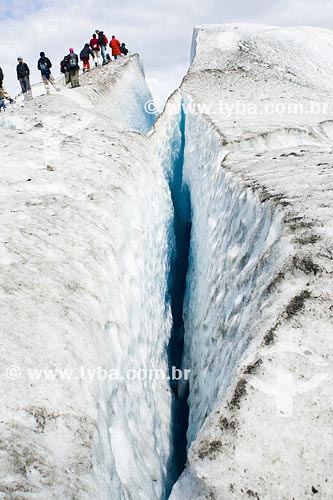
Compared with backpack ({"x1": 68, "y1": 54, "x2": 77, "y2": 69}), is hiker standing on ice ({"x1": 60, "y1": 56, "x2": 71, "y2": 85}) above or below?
below

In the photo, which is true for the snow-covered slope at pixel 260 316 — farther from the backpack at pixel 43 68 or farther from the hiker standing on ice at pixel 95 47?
the hiker standing on ice at pixel 95 47

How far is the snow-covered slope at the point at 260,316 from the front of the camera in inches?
67.4

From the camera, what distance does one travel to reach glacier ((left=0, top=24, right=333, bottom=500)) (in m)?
1.77

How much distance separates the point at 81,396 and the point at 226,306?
1473 mm

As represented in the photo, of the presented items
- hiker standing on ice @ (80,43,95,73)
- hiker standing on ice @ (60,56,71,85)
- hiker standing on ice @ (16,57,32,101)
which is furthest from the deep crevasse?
hiker standing on ice @ (80,43,95,73)

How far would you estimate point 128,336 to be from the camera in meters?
3.28

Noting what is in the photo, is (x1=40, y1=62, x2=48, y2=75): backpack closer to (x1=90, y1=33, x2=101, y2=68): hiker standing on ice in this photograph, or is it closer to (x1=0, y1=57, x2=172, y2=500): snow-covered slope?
(x1=90, y1=33, x2=101, y2=68): hiker standing on ice

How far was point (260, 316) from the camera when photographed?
7.40 feet

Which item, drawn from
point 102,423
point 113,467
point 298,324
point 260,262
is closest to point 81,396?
point 102,423

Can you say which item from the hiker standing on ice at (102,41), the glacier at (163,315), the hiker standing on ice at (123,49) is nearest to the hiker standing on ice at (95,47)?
the hiker standing on ice at (102,41)

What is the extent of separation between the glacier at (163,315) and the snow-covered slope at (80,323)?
0.01 m

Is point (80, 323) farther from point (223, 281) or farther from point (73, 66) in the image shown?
point (73, 66)

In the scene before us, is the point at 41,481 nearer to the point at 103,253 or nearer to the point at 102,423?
the point at 102,423

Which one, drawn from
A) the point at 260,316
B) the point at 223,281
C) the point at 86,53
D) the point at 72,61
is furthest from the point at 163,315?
the point at 86,53
